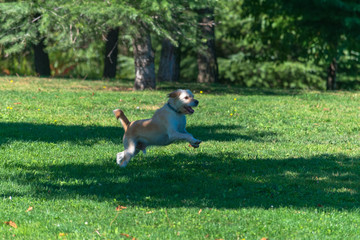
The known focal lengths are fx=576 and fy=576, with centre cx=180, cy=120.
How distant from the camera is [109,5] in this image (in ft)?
63.6

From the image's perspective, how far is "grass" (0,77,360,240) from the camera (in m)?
6.36

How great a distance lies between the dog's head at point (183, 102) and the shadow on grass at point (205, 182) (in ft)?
3.15

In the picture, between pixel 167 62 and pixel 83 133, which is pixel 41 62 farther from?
pixel 83 133

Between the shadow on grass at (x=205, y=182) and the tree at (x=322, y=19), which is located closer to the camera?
the shadow on grass at (x=205, y=182)

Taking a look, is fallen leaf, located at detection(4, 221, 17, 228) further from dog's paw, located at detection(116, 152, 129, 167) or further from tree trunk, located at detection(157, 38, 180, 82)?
tree trunk, located at detection(157, 38, 180, 82)

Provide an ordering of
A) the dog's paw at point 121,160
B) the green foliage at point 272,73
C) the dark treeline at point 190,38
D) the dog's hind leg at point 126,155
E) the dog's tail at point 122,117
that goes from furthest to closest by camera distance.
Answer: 1. the green foliage at point 272,73
2. the dark treeline at point 190,38
3. the dog's tail at point 122,117
4. the dog's paw at point 121,160
5. the dog's hind leg at point 126,155

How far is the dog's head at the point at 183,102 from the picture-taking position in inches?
340

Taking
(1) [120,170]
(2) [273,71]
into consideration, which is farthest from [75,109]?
(2) [273,71]

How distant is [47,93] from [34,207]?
12521mm

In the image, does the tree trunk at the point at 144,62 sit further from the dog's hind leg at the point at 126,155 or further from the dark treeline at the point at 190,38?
the dog's hind leg at the point at 126,155

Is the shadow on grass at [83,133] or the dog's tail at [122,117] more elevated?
the dog's tail at [122,117]

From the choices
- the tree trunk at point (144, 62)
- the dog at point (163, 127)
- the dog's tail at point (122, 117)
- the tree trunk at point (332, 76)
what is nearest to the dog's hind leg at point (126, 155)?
the dog at point (163, 127)

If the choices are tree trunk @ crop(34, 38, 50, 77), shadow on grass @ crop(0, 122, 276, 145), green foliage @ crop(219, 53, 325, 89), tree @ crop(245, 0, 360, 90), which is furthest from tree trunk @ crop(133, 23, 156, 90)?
green foliage @ crop(219, 53, 325, 89)

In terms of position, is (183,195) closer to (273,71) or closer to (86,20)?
(86,20)
